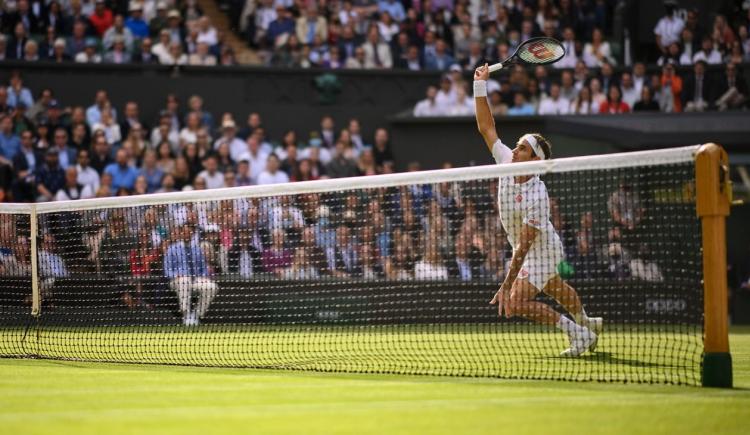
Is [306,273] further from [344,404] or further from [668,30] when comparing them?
[668,30]

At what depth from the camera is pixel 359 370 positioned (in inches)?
373

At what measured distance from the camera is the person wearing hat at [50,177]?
1980 centimetres

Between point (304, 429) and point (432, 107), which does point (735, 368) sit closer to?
point (304, 429)

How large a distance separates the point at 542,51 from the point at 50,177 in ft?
36.3

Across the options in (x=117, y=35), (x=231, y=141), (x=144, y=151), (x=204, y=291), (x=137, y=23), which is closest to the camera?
(x=204, y=291)

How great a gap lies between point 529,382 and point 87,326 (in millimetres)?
5777

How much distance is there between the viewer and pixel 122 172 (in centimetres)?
2039

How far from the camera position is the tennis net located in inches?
420

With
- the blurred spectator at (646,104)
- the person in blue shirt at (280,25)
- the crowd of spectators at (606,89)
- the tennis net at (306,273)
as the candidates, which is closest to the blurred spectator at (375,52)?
the crowd of spectators at (606,89)

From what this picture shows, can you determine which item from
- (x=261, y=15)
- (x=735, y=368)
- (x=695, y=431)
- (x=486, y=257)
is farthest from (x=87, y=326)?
(x=261, y=15)

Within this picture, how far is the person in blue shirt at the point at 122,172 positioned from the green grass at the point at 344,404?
11.2m

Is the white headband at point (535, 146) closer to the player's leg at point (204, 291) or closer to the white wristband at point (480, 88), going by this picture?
the white wristband at point (480, 88)

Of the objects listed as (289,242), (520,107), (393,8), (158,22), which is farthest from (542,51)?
(393,8)

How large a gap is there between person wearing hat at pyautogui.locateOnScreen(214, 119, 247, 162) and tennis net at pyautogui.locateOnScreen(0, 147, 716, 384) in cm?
740
